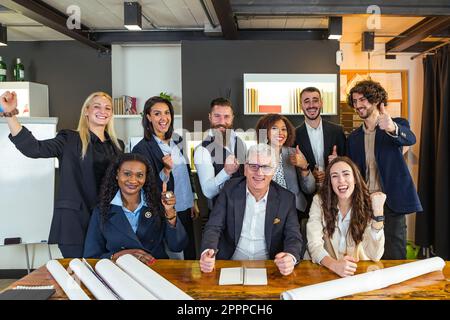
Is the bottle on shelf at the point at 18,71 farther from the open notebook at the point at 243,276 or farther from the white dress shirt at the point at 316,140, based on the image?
the open notebook at the point at 243,276

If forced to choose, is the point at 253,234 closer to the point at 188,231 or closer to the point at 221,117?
the point at 188,231

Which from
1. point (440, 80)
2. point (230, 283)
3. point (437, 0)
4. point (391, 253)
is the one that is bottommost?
point (391, 253)

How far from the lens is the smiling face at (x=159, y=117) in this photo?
257cm

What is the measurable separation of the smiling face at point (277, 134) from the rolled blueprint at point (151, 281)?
1.21m

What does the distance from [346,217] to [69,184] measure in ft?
5.05

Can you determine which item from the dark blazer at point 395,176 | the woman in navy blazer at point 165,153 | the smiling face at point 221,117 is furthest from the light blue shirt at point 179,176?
the dark blazer at point 395,176

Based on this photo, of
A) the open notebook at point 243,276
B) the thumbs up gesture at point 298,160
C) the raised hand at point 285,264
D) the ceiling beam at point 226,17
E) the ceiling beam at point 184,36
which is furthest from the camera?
the ceiling beam at point 184,36

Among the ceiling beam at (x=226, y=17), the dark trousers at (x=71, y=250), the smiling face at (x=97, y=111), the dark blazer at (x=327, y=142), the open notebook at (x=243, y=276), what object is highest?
the ceiling beam at (x=226, y=17)

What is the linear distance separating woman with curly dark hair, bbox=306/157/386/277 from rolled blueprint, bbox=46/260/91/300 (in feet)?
3.51

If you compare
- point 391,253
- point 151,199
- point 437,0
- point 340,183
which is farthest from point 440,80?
point 151,199

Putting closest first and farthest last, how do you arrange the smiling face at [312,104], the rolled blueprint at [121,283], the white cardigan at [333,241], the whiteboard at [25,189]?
the rolled blueprint at [121,283]
the white cardigan at [333,241]
the smiling face at [312,104]
the whiteboard at [25,189]

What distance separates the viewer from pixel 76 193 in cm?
238

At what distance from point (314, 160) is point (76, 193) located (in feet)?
5.21
